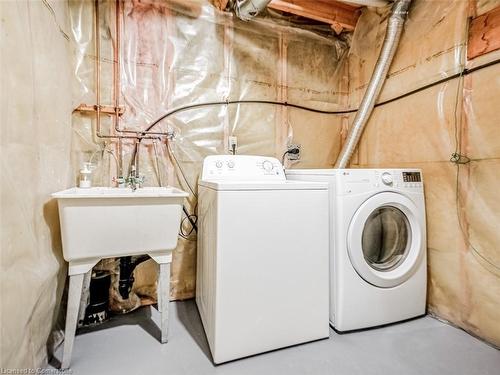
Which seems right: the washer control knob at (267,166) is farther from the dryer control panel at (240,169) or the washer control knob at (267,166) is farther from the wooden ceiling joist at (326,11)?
the wooden ceiling joist at (326,11)

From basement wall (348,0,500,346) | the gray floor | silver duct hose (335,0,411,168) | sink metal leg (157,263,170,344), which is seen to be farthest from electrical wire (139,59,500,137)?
the gray floor

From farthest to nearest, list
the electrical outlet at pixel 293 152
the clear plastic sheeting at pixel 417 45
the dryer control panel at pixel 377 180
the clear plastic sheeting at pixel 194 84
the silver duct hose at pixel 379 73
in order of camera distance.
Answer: the electrical outlet at pixel 293 152 → the silver duct hose at pixel 379 73 → the clear plastic sheeting at pixel 194 84 → the clear plastic sheeting at pixel 417 45 → the dryer control panel at pixel 377 180

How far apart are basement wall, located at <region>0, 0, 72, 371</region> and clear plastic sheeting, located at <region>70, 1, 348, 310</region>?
0.30m

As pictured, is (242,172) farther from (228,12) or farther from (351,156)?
(228,12)

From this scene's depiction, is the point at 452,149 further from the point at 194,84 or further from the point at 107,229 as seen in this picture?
the point at 107,229

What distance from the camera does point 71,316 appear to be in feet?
3.78

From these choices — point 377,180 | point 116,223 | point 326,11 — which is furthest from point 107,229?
point 326,11

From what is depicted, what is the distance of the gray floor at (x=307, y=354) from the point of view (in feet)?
3.82

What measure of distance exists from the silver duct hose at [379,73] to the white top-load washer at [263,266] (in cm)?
93

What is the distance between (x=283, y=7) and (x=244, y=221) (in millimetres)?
1715

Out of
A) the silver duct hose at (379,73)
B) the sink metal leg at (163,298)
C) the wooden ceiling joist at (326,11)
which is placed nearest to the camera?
the sink metal leg at (163,298)

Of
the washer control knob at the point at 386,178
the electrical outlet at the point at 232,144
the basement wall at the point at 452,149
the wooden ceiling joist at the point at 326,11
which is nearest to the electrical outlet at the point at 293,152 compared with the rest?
the electrical outlet at the point at 232,144

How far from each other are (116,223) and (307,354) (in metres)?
1.13

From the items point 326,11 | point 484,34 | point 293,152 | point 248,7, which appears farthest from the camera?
point 293,152
